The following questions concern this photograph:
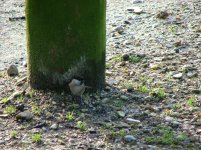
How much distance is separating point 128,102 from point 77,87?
1.42 ft

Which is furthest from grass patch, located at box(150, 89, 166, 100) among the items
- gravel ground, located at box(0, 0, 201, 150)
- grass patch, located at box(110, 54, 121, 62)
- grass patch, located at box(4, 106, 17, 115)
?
grass patch, located at box(4, 106, 17, 115)

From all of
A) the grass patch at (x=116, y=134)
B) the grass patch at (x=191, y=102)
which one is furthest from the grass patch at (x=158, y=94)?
the grass patch at (x=116, y=134)

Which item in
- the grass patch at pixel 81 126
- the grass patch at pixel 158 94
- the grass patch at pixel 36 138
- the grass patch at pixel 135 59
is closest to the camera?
the grass patch at pixel 36 138

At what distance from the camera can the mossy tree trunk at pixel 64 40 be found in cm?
421

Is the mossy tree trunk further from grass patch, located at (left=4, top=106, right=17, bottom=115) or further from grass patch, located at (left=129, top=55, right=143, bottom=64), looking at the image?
grass patch, located at (left=129, top=55, right=143, bottom=64)

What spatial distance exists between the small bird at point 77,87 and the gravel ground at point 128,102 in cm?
7

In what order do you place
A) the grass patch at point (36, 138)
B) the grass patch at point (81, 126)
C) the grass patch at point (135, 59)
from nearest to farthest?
the grass patch at point (36, 138)
the grass patch at point (81, 126)
the grass patch at point (135, 59)

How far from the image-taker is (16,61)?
5723 millimetres

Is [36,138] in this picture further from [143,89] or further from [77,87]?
[143,89]

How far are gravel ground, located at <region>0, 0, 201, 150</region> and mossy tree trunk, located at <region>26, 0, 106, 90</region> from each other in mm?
164

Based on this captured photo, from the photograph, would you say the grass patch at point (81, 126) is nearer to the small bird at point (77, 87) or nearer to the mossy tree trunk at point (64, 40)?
the small bird at point (77, 87)

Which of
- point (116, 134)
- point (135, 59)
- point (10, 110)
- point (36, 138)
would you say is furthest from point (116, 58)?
point (36, 138)

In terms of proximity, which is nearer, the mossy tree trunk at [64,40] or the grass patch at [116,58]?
the mossy tree trunk at [64,40]

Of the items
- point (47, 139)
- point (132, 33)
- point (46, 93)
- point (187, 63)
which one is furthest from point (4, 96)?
point (132, 33)
